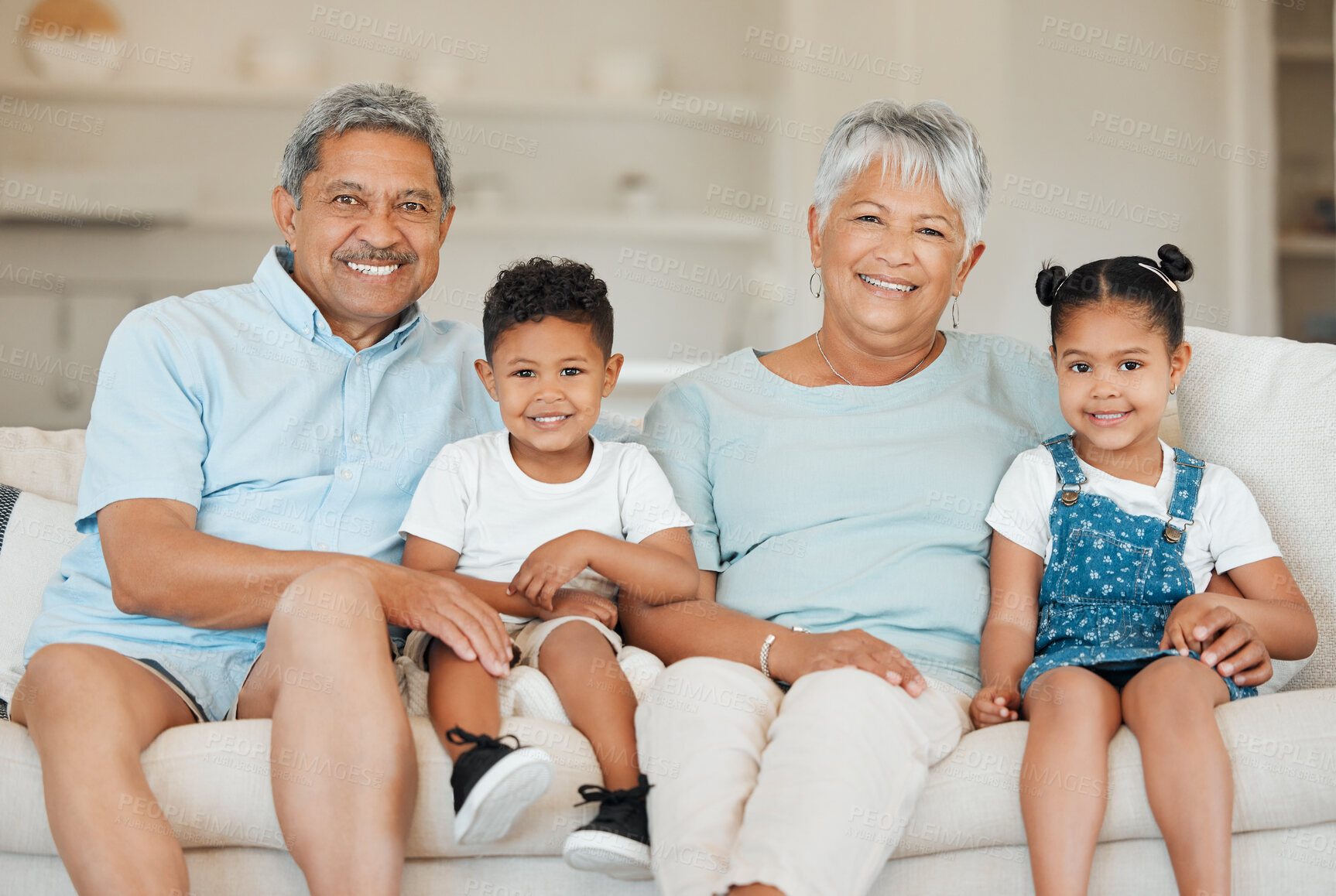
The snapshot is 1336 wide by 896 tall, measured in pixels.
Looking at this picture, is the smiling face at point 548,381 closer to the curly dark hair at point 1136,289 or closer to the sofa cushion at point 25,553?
the curly dark hair at point 1136,289

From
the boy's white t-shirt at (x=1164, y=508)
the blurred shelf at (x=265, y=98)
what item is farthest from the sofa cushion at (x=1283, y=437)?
the blurred shelf at (x=265, y=98)

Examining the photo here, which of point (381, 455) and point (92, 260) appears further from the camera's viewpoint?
point (92, 260)

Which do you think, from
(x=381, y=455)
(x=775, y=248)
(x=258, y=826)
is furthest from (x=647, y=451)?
(x=775, y=248)

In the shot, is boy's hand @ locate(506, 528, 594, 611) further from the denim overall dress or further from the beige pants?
the denim overall dress

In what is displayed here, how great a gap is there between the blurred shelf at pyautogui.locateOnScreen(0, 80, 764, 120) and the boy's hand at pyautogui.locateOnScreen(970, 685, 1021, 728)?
10.7 ft

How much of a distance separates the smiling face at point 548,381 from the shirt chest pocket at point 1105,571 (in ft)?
2.35

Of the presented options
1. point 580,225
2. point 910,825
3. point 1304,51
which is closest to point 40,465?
point 910,825

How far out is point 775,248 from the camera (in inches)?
172

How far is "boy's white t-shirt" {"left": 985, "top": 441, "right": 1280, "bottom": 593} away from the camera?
1.57 meters

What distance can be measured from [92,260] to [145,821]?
353cm

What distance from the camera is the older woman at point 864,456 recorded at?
152 cm

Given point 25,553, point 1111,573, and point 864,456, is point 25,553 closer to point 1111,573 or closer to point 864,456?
point 864,456

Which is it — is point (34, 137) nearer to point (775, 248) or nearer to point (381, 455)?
point (775, 248)

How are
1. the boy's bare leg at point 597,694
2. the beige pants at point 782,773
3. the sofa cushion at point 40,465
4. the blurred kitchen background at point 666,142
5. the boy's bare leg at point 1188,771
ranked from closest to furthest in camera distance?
the beige pants at point 782,773, the boy's bare leg at point 1188,771, the boy's bare leg at point 597,694, the sofa cushion at point 40,465, the blurred kitchen background at point 666,142
